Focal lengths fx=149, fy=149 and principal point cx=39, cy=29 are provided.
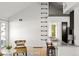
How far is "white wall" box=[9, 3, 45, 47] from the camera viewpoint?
339 cm

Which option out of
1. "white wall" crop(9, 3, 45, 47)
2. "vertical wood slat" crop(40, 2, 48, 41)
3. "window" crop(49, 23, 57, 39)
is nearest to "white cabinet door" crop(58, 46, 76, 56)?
"window" crop(49, 23, 57, 39)

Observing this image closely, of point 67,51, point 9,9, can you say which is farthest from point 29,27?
point 67,51

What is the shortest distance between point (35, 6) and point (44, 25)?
52 centimetres

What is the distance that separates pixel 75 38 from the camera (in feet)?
8.45

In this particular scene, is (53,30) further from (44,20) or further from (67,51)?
(67,51)

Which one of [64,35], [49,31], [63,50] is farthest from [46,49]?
[63,50]

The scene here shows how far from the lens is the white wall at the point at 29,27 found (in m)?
3.39

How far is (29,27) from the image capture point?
11.3 ft

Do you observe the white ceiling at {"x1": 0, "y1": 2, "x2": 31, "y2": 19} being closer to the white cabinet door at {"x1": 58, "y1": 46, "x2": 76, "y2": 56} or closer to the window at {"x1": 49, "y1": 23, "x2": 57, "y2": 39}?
the window at {"x1": 49, "y1": 23, "x2": 57, "y2": 39}

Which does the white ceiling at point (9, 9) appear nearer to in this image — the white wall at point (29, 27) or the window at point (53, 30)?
the white wall at point (29, 27)

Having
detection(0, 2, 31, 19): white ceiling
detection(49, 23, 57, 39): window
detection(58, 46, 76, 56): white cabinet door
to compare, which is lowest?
detection(58, 46, 76, 56): white cabinet door

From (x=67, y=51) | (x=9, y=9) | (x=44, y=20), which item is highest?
(x=9, y=9)

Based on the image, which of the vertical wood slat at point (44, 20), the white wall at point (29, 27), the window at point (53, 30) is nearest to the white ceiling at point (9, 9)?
the white wall at point (29, 27)

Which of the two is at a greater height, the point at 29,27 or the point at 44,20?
the point at 44,20
